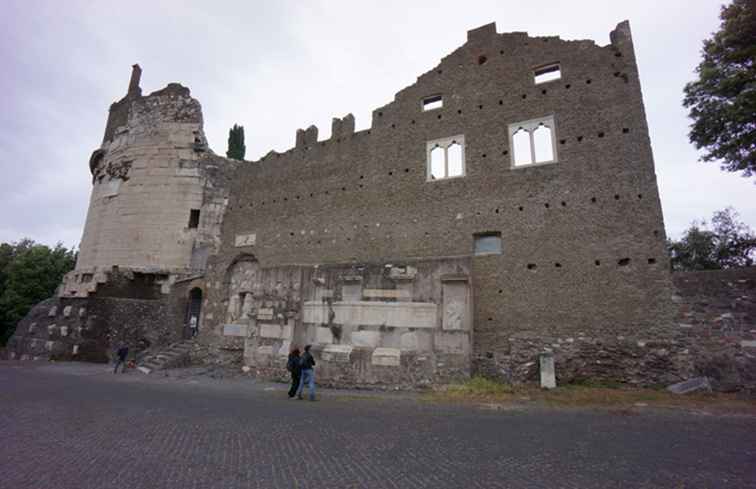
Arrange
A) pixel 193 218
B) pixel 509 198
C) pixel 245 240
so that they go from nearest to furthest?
pixel 509 198 < pixel 245 240 < pixel 193 218

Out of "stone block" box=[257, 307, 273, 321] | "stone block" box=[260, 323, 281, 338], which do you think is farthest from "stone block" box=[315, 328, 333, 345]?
"stone block" box=[257, 307, 273, 321]

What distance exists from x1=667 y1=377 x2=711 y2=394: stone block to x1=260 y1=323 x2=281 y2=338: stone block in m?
11.6

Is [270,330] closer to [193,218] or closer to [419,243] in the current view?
[419,243]

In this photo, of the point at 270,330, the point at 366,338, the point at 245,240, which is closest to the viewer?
the point at 366,338

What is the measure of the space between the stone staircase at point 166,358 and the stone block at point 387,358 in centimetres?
960

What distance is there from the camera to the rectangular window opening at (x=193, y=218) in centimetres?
2034

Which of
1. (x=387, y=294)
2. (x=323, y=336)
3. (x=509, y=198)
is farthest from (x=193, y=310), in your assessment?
(x=509, y=198)

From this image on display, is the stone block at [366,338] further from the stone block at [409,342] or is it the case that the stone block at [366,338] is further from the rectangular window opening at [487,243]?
the rectangular window opening at [487,243]

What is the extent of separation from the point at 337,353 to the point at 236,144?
21582mm

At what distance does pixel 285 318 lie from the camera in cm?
1275

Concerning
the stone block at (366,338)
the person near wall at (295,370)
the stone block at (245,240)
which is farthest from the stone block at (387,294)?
the stone block at (245,240)

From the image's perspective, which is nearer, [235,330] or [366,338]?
[366,338]

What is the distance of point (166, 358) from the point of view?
15727 millimetres

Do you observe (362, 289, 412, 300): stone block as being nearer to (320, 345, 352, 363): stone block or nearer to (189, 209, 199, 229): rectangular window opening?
(320, 345, 352, 363): stone block
